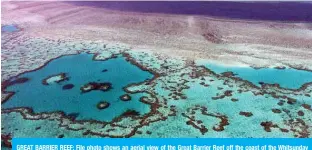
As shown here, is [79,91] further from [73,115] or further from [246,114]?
[246,114]

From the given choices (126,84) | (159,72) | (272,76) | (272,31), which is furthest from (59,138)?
(272,31)

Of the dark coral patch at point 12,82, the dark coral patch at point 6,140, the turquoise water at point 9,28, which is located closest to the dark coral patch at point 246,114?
the dark coral patch at point 6,140

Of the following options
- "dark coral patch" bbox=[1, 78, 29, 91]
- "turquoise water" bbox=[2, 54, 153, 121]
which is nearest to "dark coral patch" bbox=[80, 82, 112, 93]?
"turquoise water" bbox=[2, 54, 153, 121]

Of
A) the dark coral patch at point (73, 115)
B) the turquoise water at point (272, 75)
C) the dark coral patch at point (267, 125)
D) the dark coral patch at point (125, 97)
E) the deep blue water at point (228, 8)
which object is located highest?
the deep blue water at point (228, 8)

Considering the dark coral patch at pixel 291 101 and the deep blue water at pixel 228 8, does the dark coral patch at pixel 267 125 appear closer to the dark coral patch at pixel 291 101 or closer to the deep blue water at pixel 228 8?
the dark coral patch at pixel 291 101

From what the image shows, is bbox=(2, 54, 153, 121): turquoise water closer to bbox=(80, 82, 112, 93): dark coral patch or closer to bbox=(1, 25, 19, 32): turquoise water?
bbox=(80, 82, 112, 93): dark coral patch
